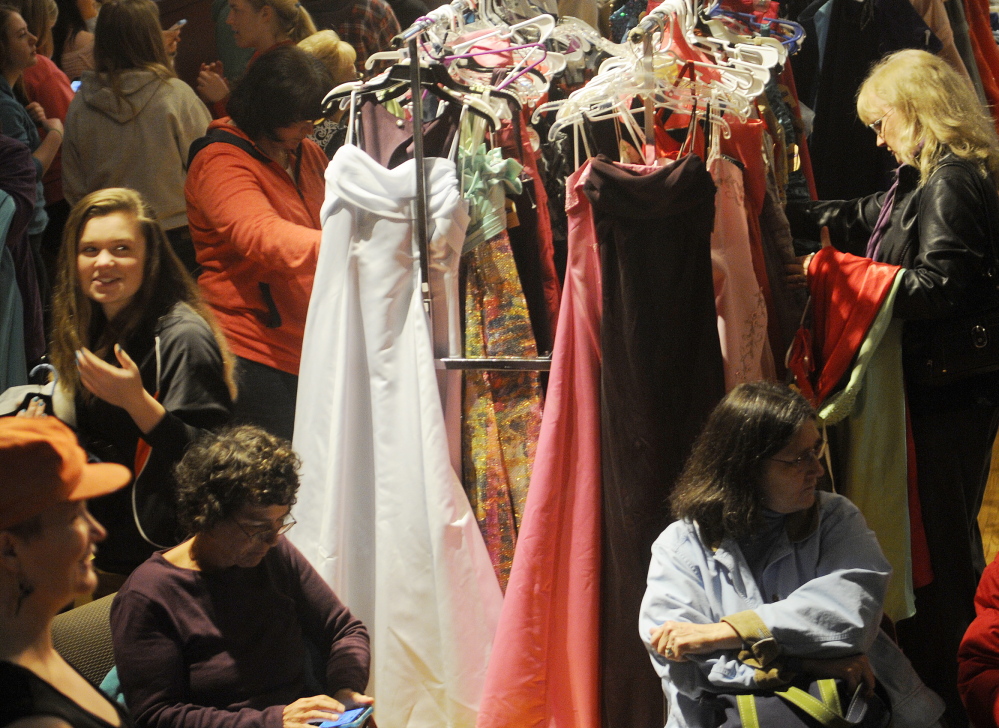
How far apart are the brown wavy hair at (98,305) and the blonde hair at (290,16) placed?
1.07 metres

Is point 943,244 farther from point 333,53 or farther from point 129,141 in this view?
point 129,141

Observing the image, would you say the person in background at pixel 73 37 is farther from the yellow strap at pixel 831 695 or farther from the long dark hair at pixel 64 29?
the yellow strap at pixel 831 695

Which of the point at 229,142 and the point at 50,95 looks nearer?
the point at 229,142

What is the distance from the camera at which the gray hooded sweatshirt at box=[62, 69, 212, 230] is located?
3166 millimetres

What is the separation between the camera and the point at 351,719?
6.41 ft

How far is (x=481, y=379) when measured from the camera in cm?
252

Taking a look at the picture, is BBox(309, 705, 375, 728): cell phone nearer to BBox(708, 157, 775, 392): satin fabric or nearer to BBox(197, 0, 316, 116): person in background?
BBox(708, 157, 775, 392): satin fabric

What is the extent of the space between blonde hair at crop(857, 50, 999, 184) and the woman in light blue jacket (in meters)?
0.97

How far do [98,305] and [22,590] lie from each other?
1217 millimetres

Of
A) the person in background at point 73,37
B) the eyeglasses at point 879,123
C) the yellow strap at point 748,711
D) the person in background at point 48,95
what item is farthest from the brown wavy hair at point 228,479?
the person in background at point 73,37

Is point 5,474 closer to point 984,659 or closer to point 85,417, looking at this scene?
point 85,417

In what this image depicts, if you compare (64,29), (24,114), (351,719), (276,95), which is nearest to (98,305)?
(276,95)

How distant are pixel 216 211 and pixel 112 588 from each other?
0.97 metres

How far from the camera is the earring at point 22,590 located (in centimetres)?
144
